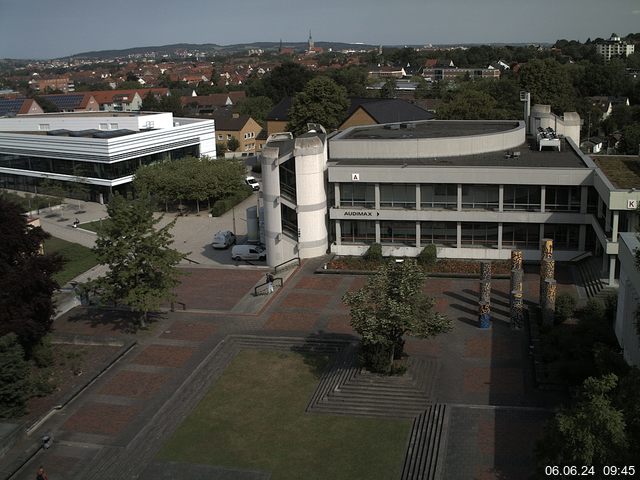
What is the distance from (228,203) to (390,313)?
3952 cm

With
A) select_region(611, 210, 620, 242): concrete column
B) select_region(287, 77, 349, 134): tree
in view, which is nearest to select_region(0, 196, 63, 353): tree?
select_region(611, 210, 620, 242): concrete column

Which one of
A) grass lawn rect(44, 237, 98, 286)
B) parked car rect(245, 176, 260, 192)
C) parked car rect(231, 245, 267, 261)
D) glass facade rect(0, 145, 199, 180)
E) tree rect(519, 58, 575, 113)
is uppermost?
tree rect(519, 58, 575, 113)

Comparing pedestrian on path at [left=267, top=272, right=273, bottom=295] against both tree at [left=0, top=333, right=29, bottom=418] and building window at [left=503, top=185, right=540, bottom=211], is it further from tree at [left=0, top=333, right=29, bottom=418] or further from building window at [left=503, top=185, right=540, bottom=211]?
building window at [left=503, top=185, right=540, bottom=211]

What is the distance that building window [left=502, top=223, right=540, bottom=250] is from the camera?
40.3m

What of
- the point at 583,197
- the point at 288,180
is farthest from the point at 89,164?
the point at 583,197

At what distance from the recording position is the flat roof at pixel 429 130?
1900 inches

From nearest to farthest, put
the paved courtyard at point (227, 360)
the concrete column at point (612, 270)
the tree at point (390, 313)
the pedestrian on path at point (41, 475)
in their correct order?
the pedestrian on path at point (41, 475), the paved courtyard at point (227, 360), the tree at point (390, 313), the concrete column at point (612, 270)

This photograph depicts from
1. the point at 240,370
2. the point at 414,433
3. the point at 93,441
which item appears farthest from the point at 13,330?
the point at 414,433

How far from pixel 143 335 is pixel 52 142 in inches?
1852

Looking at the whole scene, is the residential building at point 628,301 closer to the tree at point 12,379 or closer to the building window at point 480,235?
the building window at point 480,235

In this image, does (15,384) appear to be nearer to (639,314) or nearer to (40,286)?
(40,286)

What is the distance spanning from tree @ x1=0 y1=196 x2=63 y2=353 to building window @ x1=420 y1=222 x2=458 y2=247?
68.9 ft

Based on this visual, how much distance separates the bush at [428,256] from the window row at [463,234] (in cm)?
135

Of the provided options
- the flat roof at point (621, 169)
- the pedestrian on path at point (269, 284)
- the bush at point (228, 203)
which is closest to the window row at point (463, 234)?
the flat roof at point (621, 169)
